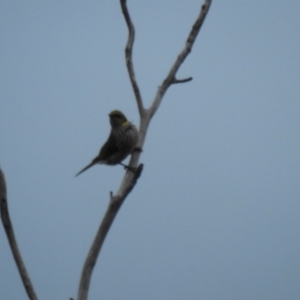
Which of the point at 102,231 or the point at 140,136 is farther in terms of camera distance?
the point at 140,136

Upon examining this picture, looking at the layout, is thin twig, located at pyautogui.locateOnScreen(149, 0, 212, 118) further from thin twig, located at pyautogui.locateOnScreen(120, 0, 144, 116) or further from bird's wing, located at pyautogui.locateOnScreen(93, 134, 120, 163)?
bird's wing, located at pyautogui.locateOnScreen(93, 134, 120, 163)

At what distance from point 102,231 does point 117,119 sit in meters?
2.61

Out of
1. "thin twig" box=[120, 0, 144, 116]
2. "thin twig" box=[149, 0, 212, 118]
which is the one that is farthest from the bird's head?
"thin twig" box=[149, 0, 212, 118]

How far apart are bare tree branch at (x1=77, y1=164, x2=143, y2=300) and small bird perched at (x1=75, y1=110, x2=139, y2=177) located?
81.7 inches

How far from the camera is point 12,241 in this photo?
3.01 meters

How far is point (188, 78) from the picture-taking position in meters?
4.00

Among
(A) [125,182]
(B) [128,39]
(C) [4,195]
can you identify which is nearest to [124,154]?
(B) [128,39]

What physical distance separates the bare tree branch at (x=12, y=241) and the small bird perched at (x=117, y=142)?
231 centimetres

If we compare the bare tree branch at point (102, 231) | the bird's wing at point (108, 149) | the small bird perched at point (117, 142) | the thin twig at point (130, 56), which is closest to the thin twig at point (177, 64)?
the thin twig at point (130, 56)

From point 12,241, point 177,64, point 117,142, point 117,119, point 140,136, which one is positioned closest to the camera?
point 12,241

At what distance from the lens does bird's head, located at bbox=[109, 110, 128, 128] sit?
5.59 metres

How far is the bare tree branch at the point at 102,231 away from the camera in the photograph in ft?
9.87

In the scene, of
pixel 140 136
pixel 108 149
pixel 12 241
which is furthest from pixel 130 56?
pixel 108 149

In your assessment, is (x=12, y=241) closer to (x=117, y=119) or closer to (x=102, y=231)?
(x=102, y=231)
